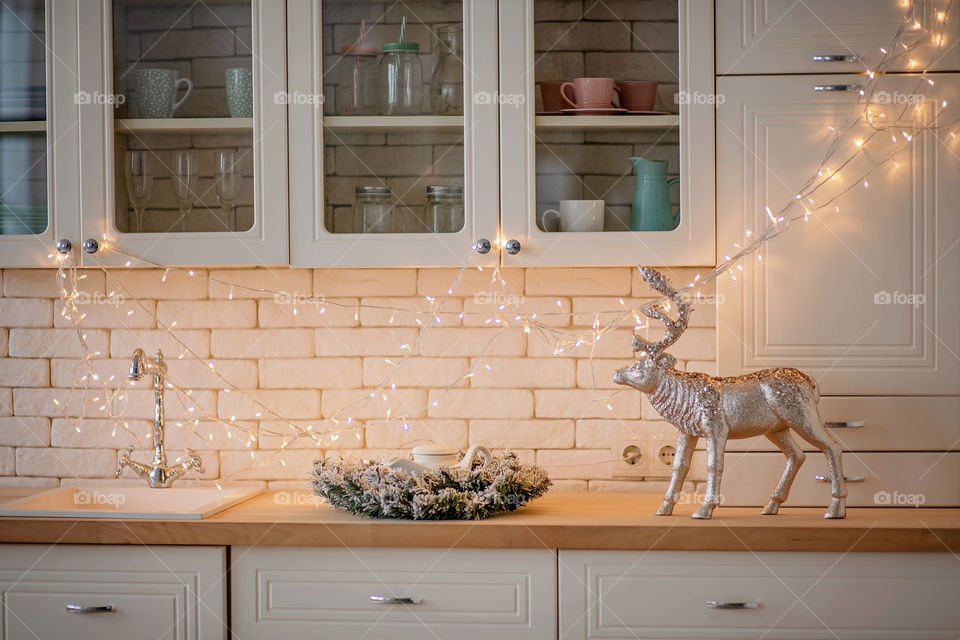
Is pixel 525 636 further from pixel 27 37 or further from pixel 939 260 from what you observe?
pixel 27 37

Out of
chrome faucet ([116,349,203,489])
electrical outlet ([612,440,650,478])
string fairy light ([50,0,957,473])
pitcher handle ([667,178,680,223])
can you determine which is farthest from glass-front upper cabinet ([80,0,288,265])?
electrical outlet ([612,440,650,478])

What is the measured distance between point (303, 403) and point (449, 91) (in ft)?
2.72

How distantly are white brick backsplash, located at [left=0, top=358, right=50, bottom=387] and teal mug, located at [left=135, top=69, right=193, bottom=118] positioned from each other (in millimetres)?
727

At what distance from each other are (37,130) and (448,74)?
911 mm

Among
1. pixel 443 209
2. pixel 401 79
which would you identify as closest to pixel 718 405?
pixel 443 209

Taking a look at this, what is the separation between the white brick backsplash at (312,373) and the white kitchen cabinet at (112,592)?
1.81 feet

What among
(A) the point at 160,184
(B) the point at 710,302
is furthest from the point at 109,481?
(B) the point at 710,302

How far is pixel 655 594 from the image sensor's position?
1722 millimetres

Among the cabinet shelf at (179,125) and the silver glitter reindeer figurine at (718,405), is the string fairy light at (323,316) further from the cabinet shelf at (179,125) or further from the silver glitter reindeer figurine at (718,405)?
the cabinet shelf at (179,125)

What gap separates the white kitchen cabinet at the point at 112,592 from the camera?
1.78m

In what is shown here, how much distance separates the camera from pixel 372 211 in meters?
1.96

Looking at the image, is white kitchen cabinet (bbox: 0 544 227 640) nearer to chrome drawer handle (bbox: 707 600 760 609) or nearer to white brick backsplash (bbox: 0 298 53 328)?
white brick backsplash (bbox: 0 298 53 328)

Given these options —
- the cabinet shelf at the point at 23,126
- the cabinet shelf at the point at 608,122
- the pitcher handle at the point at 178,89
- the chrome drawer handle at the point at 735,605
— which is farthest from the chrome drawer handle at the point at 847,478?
the cabinet shelf at the point at 23,126

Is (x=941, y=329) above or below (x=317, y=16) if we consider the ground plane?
below
